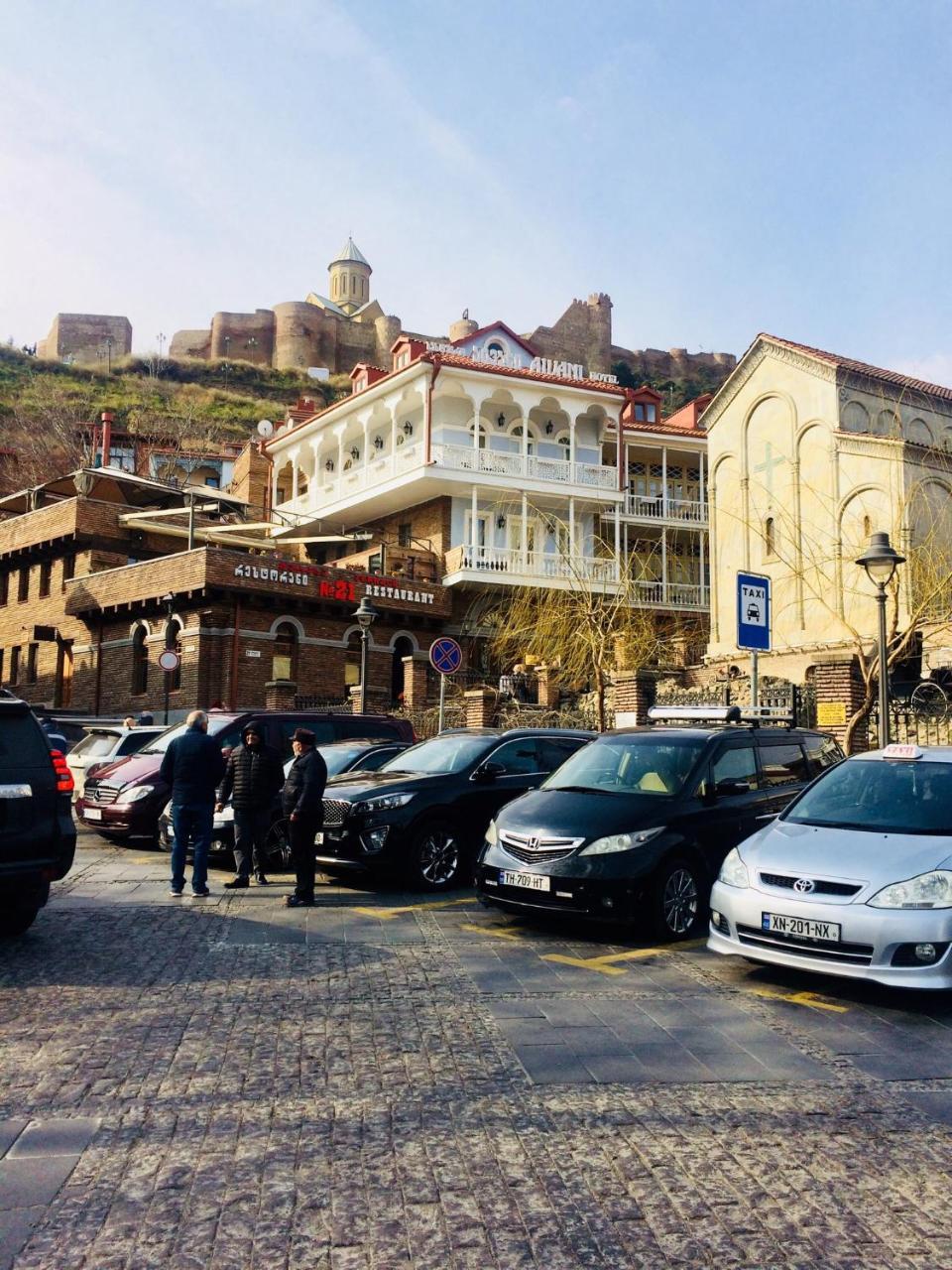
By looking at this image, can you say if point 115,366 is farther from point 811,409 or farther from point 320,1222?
point 320,1222

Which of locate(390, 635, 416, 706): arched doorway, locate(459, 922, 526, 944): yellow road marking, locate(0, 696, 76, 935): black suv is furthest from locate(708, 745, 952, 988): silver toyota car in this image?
locate(390, 635, 416, 706): arched doorway

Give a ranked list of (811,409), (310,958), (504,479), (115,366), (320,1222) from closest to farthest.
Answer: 1. (320,1222)
2. (310,958)
3. (811,409)
4. (504,479)
5. (115,366)

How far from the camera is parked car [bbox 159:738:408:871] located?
42.0 feet

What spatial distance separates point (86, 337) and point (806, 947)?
376 ft

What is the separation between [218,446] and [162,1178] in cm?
7255

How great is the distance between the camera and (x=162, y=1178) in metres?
4.00

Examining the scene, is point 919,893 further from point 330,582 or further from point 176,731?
point 330,582

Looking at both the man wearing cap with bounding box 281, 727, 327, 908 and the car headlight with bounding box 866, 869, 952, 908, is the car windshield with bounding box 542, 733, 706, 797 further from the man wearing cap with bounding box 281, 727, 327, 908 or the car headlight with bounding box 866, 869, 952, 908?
the car headlight with bounding box 866, 869, 952, 908

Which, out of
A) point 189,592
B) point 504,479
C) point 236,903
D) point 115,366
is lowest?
point 236,903

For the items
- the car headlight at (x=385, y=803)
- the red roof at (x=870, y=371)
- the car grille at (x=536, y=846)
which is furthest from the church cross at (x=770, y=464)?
the car grille at (x=536, y=846)

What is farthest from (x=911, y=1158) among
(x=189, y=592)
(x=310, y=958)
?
(x=189, y=592)

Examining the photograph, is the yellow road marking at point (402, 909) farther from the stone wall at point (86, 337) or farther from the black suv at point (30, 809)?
the stone wall at point (86, 337)

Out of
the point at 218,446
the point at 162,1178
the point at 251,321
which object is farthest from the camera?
the point at 251,321

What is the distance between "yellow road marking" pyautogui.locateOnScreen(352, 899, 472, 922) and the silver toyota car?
327 cm
